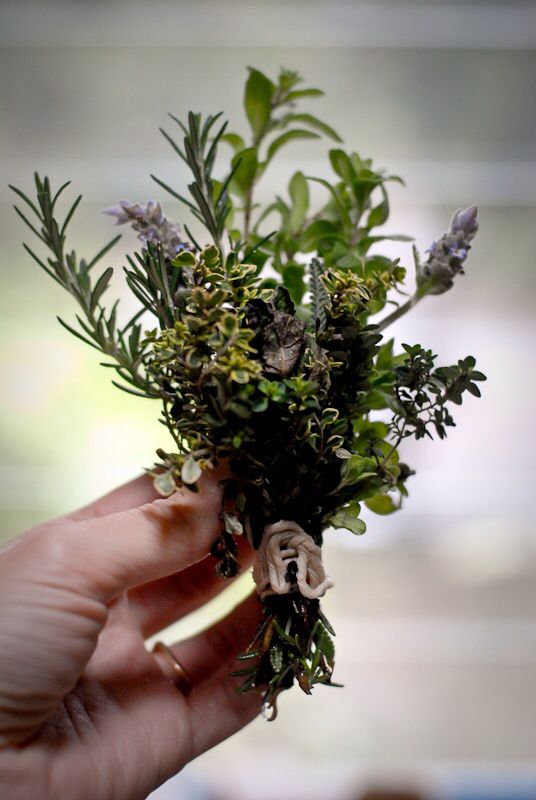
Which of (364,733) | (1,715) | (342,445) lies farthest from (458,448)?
(1,715)

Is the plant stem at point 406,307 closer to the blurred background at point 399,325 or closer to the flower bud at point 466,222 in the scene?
the flower bud at point 466,222

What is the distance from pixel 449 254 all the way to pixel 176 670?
0.57m

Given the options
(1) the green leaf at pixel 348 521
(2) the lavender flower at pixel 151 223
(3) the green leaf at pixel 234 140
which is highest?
(3) the green leaf at pixel 234 140

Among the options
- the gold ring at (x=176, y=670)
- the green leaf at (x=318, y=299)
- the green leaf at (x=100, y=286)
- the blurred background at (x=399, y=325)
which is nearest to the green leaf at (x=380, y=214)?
the green leaf at (x=318, y=299)

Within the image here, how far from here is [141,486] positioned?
0.86 metres

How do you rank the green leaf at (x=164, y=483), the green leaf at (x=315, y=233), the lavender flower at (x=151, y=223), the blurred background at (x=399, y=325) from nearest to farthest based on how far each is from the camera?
the green leaf at (x=164, y=483)
the lavender flower at (x=151, y=223)
the green leaf at (x=315, y=233)
the blurred background at (x=399, y=325)

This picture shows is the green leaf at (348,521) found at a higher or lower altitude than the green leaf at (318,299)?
lower

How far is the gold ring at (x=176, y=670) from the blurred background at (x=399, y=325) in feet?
2.93

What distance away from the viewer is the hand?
616 mm

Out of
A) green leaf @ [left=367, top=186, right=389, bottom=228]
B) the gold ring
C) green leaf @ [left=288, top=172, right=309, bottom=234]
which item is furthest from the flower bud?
the gold ring

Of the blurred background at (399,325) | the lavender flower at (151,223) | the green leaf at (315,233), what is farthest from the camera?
the blurred background at (399,325)

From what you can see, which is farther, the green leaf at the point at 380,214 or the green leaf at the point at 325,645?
the green leaf at the point at 380,214

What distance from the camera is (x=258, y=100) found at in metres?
0.85

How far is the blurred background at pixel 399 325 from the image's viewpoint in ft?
5.59
